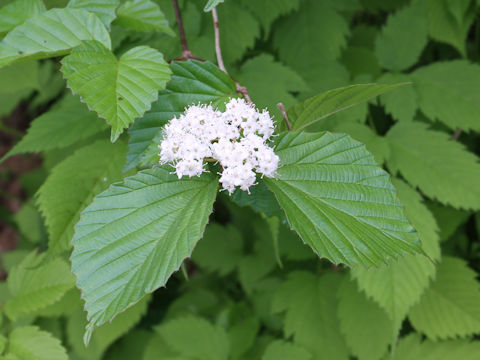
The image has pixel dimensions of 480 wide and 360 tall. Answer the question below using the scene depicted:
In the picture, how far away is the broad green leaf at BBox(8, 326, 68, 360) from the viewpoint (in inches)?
57.5

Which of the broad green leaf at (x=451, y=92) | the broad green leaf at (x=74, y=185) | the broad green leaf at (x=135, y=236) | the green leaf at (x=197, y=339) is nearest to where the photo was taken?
the broad green leaf at (x=135, y=236)

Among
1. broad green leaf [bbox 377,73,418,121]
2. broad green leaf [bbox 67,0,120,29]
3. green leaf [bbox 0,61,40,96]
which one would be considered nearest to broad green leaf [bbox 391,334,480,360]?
broad green leaf [bbox 377,73,418,121]

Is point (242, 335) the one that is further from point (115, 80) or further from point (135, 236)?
point (115, 80)

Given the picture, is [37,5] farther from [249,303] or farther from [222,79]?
→ [249,303]

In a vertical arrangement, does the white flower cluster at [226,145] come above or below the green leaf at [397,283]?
above

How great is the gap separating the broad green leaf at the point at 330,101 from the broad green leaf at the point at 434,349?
1406mm

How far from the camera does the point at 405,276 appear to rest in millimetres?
1574

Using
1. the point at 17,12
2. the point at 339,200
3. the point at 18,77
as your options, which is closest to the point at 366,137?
the point at 339,200

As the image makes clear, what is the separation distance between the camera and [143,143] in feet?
4.01

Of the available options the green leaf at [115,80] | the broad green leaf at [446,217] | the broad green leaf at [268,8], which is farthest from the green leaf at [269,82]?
the broad green leaf at [446,217]

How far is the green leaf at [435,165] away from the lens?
1.65 meters

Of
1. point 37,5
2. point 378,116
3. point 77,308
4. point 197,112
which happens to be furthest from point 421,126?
point 77,308

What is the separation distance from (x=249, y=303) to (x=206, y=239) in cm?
50

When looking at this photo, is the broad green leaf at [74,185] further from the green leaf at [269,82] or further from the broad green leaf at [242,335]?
the broad green leaf at [242,335]
